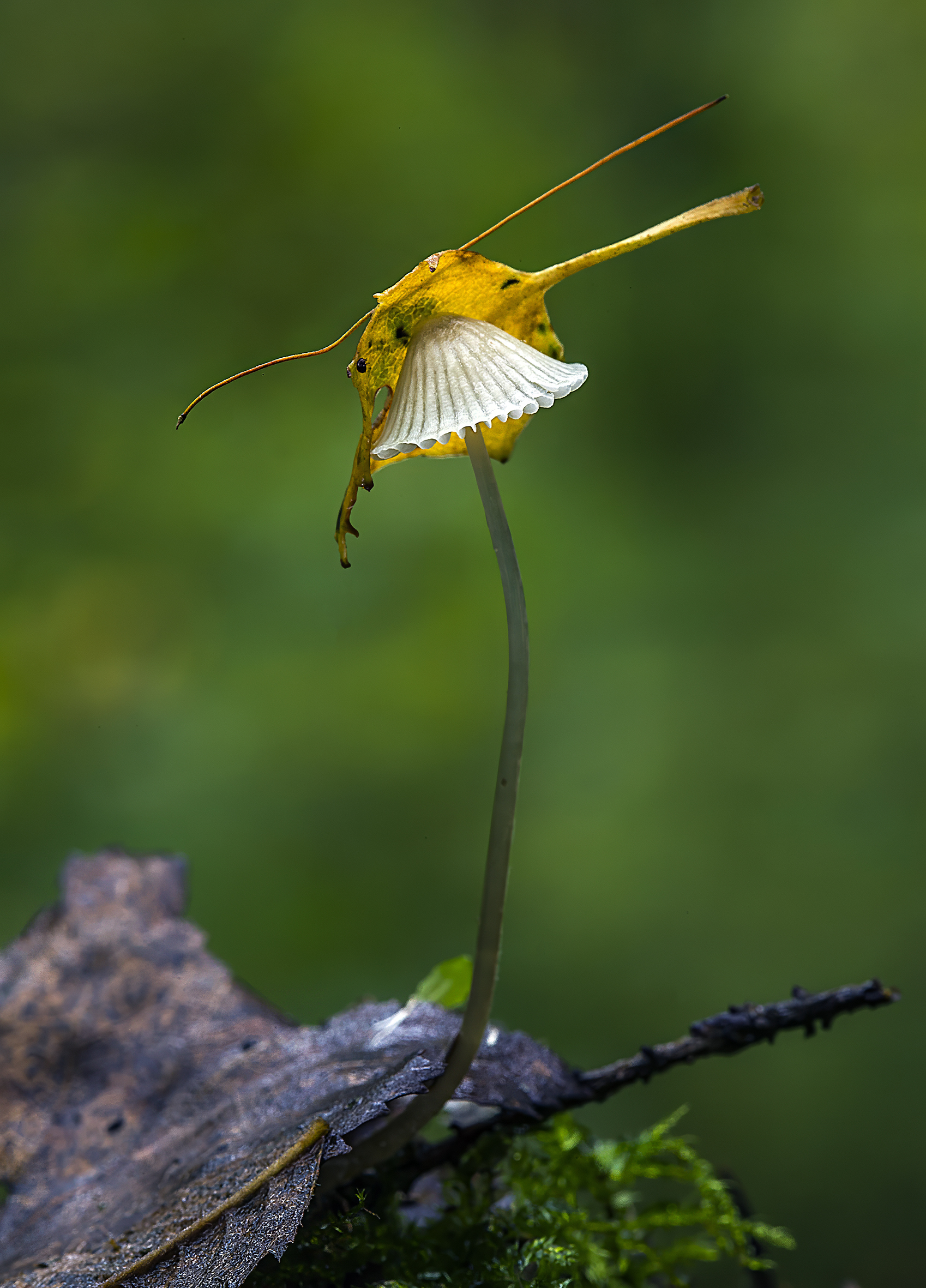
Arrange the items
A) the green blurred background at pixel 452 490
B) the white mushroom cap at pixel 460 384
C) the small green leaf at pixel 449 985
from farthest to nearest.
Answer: the green blurred background at pixel 452 490
the small green leaf at pixel 449 985
the white mushroom cap at pixel 460 384

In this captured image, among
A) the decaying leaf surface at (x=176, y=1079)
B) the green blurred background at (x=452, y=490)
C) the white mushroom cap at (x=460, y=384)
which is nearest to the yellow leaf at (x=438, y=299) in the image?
the white mushroom cap at (x=460, y=384)

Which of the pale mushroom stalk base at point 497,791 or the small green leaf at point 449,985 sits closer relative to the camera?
the pale mushroom stalk base at point 497,791

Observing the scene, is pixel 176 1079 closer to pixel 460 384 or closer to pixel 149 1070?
pixel 149 1070

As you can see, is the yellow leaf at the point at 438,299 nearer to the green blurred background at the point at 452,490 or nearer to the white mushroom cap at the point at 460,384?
the white mushroom cap at the point at 460,384

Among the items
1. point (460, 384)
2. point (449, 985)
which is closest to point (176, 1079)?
point (449, 985)

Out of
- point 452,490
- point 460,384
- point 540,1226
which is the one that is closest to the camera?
point 460,384

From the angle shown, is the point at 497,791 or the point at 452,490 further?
the point at 452,490

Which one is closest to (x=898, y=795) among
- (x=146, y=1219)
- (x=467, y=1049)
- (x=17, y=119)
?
(x=467, y=1049)

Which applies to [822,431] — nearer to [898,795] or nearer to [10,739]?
[898,795]
